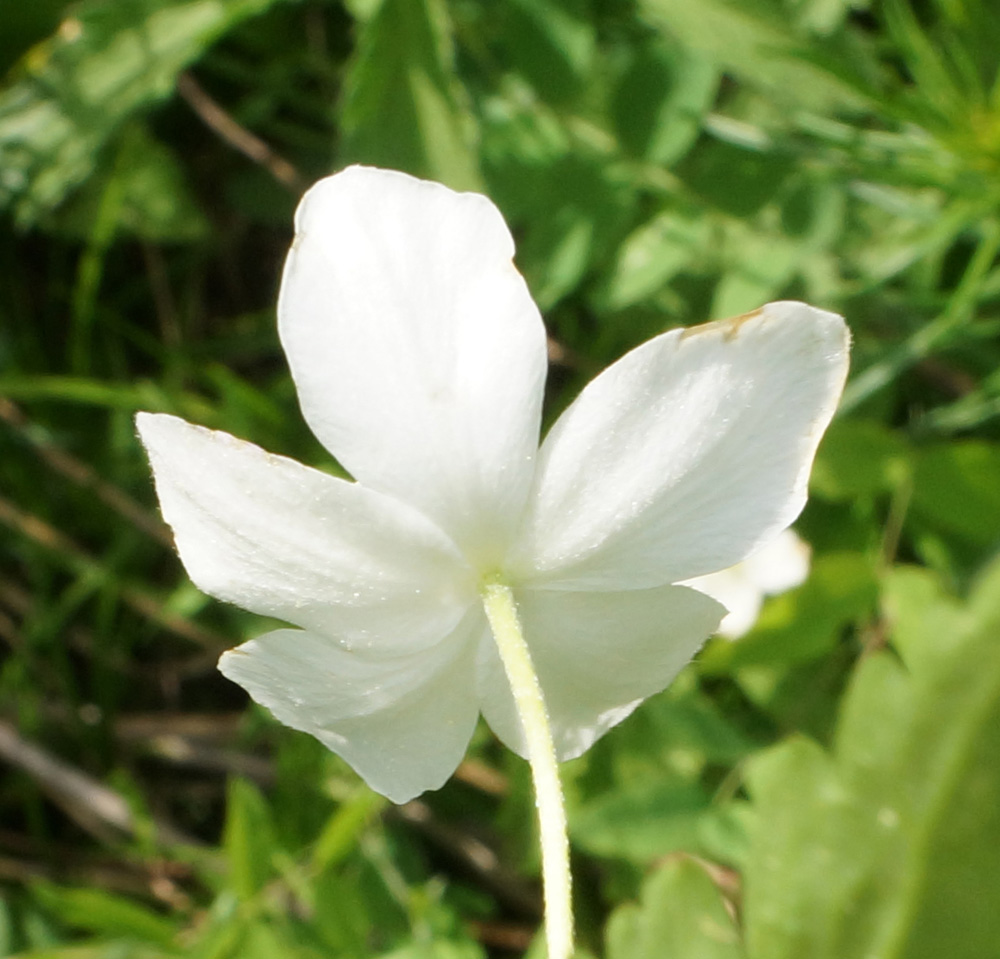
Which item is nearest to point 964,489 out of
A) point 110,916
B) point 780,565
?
point 780,565

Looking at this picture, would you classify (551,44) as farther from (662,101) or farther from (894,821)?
(894,821)

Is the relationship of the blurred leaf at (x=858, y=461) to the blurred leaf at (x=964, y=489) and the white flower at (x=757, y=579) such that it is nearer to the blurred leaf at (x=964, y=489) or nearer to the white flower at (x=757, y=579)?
the blurred leaf at (x=964, y=489)

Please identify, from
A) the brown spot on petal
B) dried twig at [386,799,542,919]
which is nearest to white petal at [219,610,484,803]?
the brown spot on petal

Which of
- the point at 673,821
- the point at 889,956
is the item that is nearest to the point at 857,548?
the point at 673,821

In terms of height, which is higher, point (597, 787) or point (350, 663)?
point (350, 663)

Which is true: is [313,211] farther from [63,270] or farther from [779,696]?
[63,270]

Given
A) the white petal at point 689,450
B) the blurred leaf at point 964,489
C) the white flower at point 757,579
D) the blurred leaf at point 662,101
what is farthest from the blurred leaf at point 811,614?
the white petal at point 689,450
